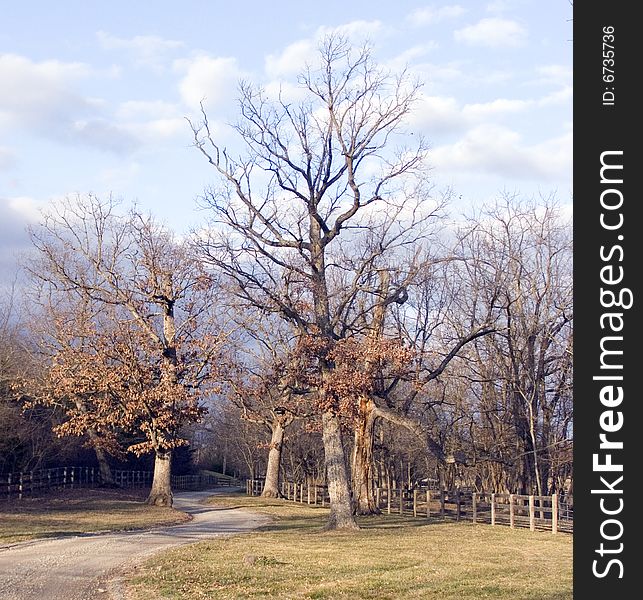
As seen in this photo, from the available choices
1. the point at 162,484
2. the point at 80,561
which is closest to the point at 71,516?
the point at 162,484

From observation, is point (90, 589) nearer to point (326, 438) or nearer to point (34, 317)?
point (326, 438)

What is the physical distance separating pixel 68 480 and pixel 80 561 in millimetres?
30513

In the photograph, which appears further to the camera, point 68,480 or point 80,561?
point 68,480

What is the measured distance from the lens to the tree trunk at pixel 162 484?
33.5m

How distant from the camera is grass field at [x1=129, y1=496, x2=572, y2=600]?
11.3 m

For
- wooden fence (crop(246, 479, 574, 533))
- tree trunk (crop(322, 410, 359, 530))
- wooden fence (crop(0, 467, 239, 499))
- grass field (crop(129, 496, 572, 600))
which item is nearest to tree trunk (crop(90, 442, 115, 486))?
wooden fence (crop(0, 467, 239, 499))

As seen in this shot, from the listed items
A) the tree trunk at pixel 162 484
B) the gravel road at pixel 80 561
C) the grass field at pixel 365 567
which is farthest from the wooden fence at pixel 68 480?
the grass field at pixel 365 567

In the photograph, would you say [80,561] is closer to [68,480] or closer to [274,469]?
[68,480]

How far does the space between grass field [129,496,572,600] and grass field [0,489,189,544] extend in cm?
475

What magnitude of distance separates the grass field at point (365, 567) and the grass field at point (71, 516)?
15.6ft

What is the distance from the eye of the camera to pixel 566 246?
36.5 metres

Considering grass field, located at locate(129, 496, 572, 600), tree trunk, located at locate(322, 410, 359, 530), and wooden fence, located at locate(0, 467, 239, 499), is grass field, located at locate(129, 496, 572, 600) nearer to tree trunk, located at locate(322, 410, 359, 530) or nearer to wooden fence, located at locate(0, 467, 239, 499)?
tree trunk, located at locate(322, 410, 359, 530)

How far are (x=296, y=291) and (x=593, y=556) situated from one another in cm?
1864

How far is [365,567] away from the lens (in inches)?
551
